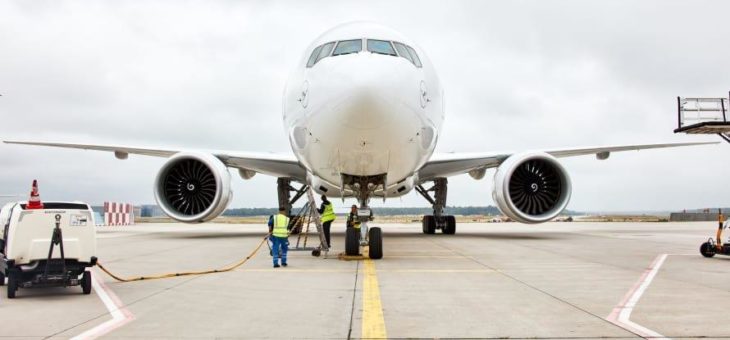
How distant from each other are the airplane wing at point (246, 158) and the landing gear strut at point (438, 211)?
4.71 m

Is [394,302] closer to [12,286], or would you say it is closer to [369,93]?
[369,93]

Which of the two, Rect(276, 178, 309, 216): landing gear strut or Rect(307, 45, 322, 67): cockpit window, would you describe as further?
Rect(276, 178, 309, 216): landing gear strut

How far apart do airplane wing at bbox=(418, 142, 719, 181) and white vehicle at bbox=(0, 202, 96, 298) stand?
402 inches

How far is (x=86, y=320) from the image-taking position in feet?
16.3

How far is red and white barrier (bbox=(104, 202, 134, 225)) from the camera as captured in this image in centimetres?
3234

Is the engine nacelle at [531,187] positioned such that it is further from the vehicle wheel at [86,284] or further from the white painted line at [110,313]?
the vehicle wheel at [86,284]

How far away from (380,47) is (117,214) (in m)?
28.5

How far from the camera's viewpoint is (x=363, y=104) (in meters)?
8.47

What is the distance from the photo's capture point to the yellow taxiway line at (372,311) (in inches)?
174

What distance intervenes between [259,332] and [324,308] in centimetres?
114

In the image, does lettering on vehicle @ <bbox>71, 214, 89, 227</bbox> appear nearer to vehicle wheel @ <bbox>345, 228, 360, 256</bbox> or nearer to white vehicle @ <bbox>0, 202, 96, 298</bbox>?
white vehicle @ <bbox>0, 202, 96, 298</bbox>

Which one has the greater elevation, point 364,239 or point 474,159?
point 474,159

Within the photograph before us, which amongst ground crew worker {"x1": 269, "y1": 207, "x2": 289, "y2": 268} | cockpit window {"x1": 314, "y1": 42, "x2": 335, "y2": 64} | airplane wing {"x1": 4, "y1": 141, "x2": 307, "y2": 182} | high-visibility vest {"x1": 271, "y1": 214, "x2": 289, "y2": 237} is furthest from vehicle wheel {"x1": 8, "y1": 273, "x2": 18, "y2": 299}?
airplane wing {"x1": 4, "y1": 141, "x2": 307, "y2": 182}

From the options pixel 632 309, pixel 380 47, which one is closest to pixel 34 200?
pixel 380 47
